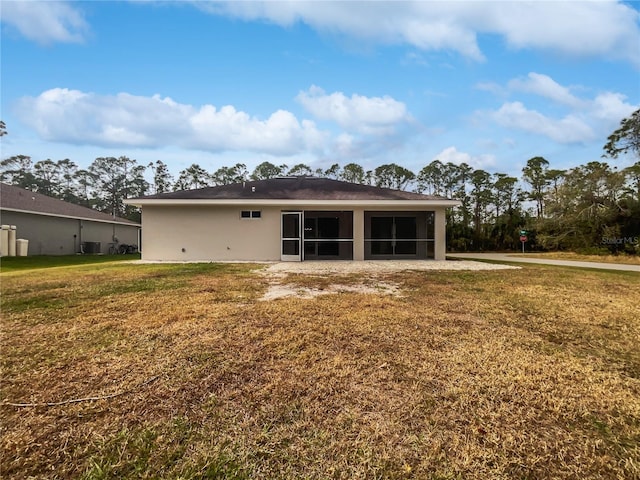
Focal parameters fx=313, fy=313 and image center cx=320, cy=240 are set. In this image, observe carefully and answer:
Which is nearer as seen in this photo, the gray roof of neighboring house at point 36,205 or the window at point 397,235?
the window at point 397,235

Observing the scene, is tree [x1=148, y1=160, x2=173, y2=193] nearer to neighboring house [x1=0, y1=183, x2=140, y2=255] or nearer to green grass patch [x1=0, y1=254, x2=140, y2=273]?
neighboring house [x1=0, y1=183, x2=140, y2=255]

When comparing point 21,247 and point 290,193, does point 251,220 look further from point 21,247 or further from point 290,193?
point 21,247

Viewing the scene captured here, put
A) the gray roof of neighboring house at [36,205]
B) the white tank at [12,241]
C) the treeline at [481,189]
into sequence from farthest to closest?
the treeline at [481,189], the gray roof of neighboring house at [36,205], the white tank at [12,241]

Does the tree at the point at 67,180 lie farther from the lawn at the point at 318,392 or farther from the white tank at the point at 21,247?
the lawn at the point at 318,392

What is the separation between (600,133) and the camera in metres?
20.8

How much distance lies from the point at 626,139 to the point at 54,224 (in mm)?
35315

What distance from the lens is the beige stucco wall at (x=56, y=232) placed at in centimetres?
1605

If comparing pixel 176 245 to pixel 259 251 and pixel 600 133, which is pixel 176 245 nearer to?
pixel 259 251

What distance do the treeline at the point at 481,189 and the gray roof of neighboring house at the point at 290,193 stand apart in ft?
34.9

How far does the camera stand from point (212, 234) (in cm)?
1275

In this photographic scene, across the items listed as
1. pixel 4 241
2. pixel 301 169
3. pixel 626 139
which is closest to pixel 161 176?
pixel 301 169

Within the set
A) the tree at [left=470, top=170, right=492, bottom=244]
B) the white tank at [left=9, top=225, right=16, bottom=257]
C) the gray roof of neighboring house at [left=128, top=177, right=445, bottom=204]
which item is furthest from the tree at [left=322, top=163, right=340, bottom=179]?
the white tank at [left=9, top=225, right=16, bottom=257]

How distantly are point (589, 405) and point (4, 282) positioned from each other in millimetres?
9659

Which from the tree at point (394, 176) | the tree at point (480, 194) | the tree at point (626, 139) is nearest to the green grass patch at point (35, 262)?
the tree at point (480, 194)
